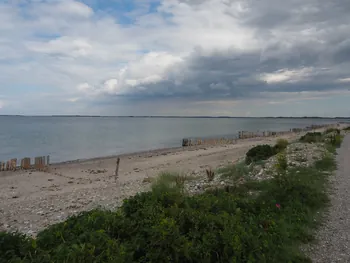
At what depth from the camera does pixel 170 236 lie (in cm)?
388

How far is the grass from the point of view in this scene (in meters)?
3.47

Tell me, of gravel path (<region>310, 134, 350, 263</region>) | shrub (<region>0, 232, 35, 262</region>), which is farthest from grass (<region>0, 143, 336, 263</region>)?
gravel path (<region>310, 134, 350, 263</region>)

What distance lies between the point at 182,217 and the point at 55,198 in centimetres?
761

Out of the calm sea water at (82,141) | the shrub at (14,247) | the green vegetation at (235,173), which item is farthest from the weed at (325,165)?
the calm sea water at (82,141)

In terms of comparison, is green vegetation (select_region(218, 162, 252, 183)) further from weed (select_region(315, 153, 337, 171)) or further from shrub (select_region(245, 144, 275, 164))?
shrub (select_region(245, 144, 275, 164))

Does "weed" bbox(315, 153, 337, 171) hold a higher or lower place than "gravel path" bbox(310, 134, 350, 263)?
higher

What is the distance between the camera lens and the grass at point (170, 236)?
347 centimetres

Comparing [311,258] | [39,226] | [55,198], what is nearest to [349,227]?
[311,258]

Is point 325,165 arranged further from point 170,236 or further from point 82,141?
point 82,141

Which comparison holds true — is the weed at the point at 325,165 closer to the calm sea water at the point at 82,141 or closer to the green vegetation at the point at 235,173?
the green vegetation at the point at 235,173

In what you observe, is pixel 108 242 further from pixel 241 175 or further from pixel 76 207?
pixel 241 175

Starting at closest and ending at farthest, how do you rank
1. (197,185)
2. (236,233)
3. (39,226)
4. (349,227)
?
1. (236,233)
2. (349,227)
3. (39,226)
4. (197,185)

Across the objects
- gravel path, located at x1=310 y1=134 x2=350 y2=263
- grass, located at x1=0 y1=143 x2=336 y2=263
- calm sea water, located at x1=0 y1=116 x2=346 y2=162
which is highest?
grass, located at x1=0 y1=143 x2=336 y2=263

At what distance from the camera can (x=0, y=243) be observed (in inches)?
139
